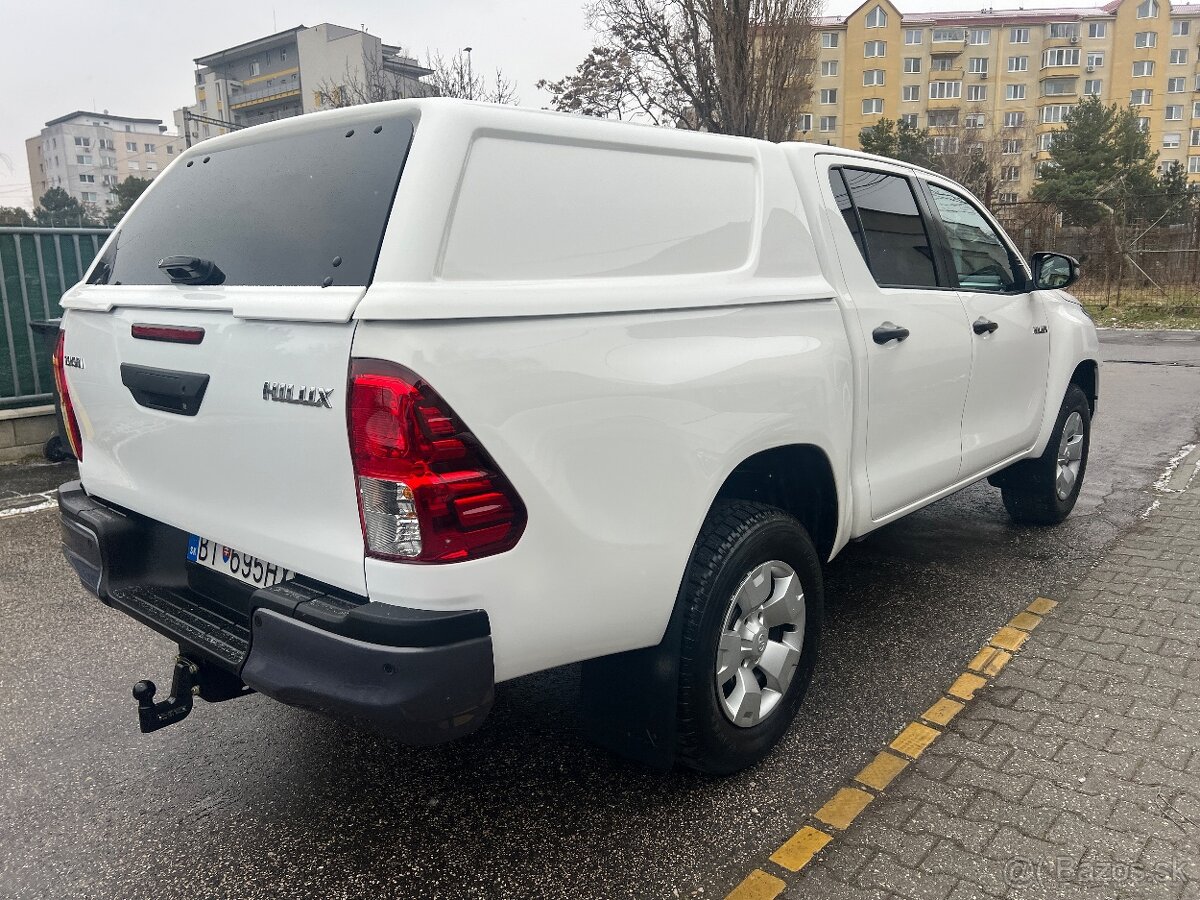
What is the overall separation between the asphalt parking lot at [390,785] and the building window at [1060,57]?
8491 cm

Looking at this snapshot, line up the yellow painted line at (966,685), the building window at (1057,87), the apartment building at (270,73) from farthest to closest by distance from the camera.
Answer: the apartment building at (270,73), the building window at (1057,87), the yellow painted line at (966,685)

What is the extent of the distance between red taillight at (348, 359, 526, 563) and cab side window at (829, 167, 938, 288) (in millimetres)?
1980

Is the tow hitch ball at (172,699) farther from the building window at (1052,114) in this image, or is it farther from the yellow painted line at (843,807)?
the building window at (1052,114)

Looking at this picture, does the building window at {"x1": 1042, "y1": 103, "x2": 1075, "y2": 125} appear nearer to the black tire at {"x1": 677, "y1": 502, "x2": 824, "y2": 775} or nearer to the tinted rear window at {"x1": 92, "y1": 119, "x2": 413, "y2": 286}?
the black tire at {"x1": 677, "y1": 502, "x2": 824, "y2": 775}

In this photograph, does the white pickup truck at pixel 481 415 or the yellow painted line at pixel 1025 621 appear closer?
the white pickup truck at pixel 481 415

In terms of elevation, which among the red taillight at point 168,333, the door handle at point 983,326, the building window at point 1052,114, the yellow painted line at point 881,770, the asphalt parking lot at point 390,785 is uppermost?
the building window at point 1052,114

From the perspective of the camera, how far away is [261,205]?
248 centimetres

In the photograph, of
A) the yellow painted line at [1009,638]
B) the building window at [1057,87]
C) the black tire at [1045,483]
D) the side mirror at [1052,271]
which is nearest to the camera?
the yellow painted line at [1009,638]

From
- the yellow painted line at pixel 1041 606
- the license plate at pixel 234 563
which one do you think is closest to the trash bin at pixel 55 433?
the license plate at pixel 234 563

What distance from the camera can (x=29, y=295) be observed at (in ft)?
24.4

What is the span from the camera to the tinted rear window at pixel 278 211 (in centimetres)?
212

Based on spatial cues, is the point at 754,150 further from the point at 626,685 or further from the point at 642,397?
the point at 626,685

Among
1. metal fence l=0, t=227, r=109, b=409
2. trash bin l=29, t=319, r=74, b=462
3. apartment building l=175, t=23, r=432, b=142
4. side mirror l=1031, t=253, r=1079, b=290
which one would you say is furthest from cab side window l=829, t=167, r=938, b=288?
apartment building l=175, t=23, r=432, b=142

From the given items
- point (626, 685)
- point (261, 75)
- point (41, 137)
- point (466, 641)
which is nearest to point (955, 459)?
point (626, 685)
